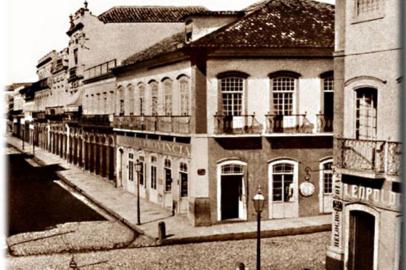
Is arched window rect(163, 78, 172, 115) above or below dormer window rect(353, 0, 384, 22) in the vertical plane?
below

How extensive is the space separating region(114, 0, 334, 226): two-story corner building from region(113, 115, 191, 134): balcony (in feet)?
0.19

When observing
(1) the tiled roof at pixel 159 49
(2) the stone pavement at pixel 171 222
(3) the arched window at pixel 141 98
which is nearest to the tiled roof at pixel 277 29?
(1) the tiled roof at pixel 159 49

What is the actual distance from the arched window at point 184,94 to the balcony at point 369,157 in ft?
16.7

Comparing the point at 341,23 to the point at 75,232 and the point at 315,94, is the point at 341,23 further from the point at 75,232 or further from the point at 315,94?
the point at 75,232

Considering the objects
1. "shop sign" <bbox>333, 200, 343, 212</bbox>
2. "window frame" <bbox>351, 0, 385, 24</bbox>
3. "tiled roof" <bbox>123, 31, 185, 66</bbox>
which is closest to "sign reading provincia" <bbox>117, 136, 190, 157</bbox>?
"tiled roof" <bbox>123, 31, 185, 66</bbox>

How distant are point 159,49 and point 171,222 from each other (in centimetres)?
427

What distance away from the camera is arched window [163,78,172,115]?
1436 cm

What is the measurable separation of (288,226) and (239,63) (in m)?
3.41

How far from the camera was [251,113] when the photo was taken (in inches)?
511

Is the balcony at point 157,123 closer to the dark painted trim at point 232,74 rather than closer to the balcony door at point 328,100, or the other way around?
the dark painted trim at point 232,74

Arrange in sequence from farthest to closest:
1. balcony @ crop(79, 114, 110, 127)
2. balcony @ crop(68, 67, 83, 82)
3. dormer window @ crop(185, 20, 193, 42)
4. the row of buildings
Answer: balcony @ crop(79, 114, 110, 127) → balcony @ crop(68, 67, 83, 82) → dormer window @ crop(185, 20, 193, 42) → the row of buildings

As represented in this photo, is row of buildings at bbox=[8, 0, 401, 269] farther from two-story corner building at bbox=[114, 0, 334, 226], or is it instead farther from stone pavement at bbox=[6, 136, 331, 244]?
stone pavement at bbox=[6, 136, 331, 244]

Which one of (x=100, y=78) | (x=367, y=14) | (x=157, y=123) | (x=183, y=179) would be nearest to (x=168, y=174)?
(x=183, y=179)

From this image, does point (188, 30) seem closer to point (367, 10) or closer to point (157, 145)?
point (157, 145)
